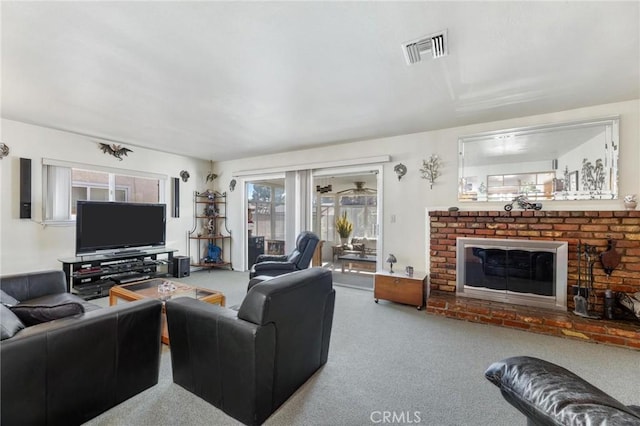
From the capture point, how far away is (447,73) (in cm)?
238

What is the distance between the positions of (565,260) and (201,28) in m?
4.14

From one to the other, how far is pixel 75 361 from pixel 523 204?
431 centimetres

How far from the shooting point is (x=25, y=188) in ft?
12.3

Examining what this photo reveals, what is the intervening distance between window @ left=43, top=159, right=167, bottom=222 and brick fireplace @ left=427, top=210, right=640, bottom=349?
5134 mm

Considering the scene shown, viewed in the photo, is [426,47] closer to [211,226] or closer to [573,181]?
[573,181]

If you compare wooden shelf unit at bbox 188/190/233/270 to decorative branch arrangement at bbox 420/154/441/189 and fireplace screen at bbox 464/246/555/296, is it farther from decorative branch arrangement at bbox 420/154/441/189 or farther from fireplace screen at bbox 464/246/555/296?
fireplace screen at bbox 464/246/555/296

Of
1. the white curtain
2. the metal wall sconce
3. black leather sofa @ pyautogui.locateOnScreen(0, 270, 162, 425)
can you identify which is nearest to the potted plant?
the metal wall sconce

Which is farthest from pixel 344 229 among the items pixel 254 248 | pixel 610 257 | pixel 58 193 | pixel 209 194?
pixel 58 193

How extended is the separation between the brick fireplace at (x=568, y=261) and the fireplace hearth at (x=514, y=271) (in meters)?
0.08

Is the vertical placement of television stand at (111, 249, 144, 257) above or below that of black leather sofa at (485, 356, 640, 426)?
below

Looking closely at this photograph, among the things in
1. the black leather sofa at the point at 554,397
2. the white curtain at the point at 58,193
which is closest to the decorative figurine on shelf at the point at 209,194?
the white curtain at the point at 58,193

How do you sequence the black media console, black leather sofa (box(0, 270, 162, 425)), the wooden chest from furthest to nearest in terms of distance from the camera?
the black media console
the wooden chest
black leather sofa (box(0, 270, 162, 425))

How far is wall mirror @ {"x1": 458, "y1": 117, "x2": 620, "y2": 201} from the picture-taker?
3096 millimetres

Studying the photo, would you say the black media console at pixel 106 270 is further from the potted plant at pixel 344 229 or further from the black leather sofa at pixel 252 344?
the potted plant at pixel 344 229
